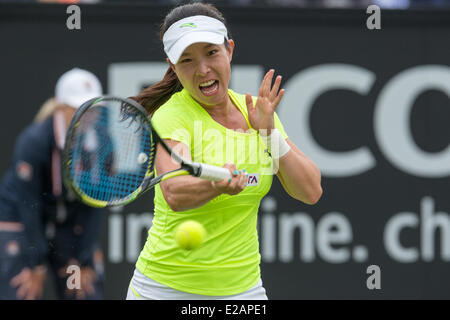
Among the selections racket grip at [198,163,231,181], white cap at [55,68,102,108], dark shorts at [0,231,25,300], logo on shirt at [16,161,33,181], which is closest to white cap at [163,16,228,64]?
racket grip at [198,163,231,181]

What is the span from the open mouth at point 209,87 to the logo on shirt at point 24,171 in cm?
193

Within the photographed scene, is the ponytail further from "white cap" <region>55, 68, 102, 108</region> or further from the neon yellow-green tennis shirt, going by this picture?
"white cap" <region>55, 68, 102, 108</region>

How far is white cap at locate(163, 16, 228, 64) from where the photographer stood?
8.50 feet

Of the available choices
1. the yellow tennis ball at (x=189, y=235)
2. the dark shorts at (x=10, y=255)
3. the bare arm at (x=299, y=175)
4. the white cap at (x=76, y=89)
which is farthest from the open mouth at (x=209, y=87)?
the dark shorts at (x=10, y=255)

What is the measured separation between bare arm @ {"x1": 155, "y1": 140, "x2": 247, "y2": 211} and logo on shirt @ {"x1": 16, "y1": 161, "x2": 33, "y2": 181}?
1.88m

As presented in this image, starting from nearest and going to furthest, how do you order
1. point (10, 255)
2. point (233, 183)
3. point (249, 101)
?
point (233, 183)
point (249, 101)
point (10, 255)

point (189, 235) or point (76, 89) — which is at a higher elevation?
point (76, 89)

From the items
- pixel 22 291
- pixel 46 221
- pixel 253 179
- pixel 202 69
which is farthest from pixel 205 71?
pixel 22 291

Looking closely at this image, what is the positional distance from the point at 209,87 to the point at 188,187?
400mm

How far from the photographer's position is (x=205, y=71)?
262cm

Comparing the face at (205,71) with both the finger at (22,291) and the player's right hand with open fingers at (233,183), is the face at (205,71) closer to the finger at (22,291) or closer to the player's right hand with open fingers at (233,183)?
the player's right hand with open fingers at (233,183)

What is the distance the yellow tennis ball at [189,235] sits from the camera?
2533mm

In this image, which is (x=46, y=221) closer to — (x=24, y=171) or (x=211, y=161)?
(x=24, y=171)

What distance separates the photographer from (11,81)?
466 cm
